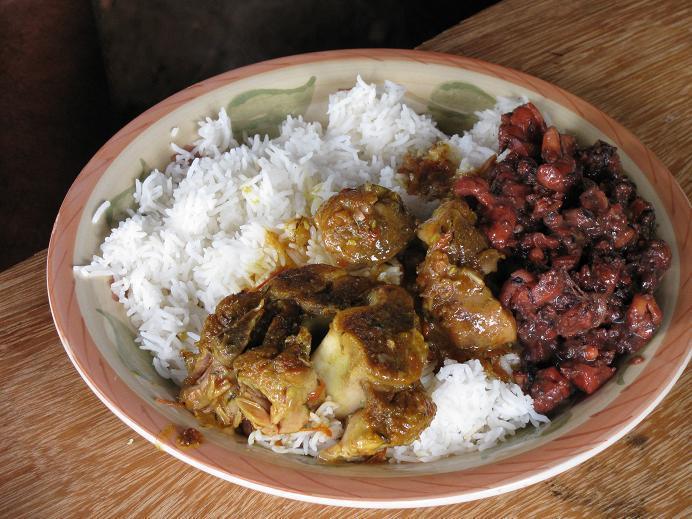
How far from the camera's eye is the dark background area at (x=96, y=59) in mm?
5715

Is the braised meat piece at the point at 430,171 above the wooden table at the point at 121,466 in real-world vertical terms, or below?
above

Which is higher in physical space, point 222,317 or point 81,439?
point 222,317

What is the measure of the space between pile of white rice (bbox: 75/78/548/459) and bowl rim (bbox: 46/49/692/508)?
0.63ft

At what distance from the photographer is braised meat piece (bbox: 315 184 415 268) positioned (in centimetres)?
351

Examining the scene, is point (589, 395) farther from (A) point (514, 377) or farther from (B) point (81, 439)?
(B) point (81, 439)

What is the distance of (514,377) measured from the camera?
Result: 11.2ft

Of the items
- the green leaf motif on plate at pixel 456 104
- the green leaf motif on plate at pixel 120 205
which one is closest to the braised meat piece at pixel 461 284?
the green leaf motif on plate at pixel 456 104

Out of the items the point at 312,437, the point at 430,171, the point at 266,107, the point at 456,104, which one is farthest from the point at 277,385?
the point at 456,104

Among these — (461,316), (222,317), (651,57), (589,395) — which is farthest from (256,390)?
(651,57)

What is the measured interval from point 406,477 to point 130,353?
1.34m

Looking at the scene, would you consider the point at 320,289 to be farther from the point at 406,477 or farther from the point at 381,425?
the point at 406,477

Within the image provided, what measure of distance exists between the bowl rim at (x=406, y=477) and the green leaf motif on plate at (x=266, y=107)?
65 centimetres

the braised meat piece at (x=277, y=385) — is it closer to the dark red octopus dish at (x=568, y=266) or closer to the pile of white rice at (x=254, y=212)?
the pile of white rice at (x=254, y=212)

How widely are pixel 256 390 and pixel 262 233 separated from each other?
101 centimetres
